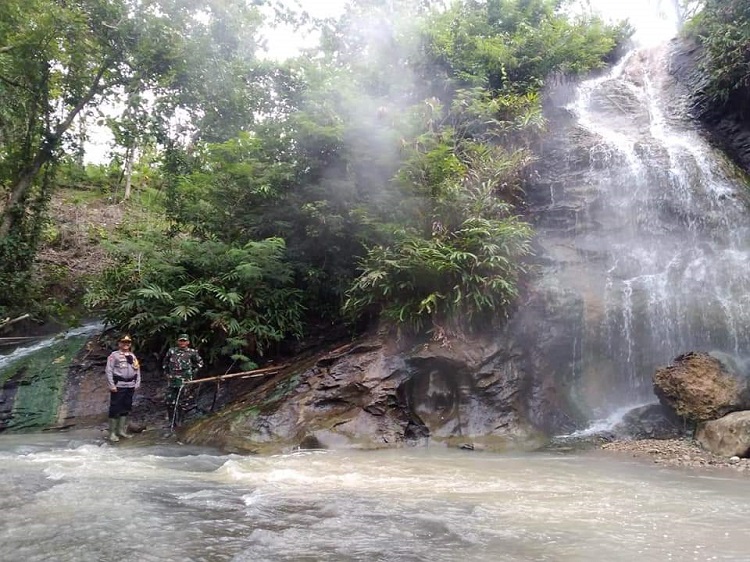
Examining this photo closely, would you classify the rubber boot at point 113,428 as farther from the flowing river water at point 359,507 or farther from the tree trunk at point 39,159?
the tree trunk at point 39,159

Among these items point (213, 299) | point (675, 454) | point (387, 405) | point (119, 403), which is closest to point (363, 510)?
point (387, 405)

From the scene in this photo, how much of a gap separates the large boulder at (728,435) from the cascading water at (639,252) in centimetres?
154

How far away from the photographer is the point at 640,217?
12.8 m

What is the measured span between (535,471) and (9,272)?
14614 millimetres

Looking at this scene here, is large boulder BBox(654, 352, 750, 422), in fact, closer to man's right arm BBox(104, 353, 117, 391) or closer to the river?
the river

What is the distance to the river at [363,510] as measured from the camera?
12.1 feet

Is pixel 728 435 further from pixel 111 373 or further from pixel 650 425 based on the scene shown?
pixel 111 373

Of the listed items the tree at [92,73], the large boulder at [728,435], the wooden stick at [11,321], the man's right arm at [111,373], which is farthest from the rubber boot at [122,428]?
the large boulder at [728,435]

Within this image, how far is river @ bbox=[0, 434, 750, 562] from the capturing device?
12.1ft

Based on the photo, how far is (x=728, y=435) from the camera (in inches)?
298

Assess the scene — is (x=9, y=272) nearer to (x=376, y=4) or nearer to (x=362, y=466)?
(x=362, y=466)

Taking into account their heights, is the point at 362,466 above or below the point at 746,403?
below

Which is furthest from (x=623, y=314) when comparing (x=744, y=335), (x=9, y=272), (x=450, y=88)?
(x=9, y=272)

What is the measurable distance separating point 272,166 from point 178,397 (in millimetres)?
5479
